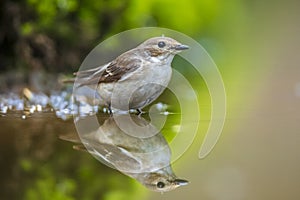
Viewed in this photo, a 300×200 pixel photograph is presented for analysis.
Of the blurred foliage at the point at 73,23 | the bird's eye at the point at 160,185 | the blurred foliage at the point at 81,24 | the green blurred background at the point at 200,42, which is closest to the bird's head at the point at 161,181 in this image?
the bird's eye at the point at 160,185

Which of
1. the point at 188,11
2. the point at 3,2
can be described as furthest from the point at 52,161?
the point at 3,2

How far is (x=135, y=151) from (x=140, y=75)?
0.69 metres

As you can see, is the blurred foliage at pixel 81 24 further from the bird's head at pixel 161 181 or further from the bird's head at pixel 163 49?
the bird's head at pixel 161 181

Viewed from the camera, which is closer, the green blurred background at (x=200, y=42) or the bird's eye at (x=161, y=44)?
the bird's eye at (x=161, y=44)

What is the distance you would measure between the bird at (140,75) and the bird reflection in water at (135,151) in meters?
0.15

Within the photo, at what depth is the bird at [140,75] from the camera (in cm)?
247

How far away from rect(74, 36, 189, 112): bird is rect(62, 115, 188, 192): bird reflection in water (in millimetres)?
146

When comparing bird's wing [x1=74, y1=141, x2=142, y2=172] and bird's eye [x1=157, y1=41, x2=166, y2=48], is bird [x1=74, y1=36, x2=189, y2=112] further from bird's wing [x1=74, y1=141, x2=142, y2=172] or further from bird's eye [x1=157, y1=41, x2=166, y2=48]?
bird's wing [x1=74, y1=141, x2=142, y2=172]

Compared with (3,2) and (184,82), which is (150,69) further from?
(3,2)

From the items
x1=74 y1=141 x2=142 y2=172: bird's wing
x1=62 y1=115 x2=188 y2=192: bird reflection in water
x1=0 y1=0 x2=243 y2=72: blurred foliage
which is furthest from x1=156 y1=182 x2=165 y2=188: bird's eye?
x1=0 y1=0 x2=243 y2=72: blurred foliage

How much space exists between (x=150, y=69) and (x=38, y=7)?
186 cm

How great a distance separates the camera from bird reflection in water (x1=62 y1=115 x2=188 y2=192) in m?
1.55

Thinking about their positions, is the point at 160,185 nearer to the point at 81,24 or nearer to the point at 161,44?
the point at 161,44

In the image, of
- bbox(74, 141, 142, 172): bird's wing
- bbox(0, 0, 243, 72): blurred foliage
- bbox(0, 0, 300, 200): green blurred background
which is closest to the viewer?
bbox(74, 141, 142, 172): bird's wing
